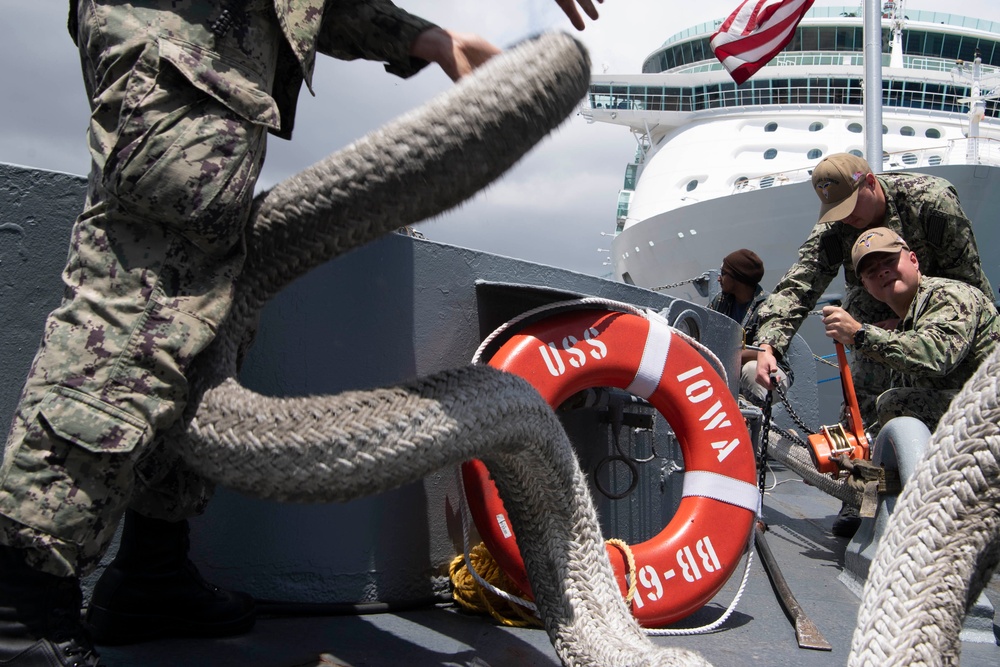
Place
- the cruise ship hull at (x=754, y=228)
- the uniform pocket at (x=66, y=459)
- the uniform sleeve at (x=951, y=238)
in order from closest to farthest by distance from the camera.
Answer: the uniform pocket at (x=66, y=459) → the uniform sleeve at (x=951, y=238) → the cruise ship hull at (x=754, y=228)

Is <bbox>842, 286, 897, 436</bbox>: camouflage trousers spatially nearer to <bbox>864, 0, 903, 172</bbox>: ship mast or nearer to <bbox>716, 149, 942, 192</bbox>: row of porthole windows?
<bbox>864, 0, 903, 172</bbox>: ship mast

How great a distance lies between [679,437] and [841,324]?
84cm

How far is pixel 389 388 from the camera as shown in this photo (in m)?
1.11

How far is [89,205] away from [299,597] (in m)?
0.98

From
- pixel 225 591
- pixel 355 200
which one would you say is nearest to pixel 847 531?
pixel 225 591

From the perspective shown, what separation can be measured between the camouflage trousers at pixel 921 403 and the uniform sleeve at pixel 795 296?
44 centimetres

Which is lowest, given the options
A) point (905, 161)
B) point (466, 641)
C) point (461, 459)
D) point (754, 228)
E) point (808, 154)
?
point (466, 641)

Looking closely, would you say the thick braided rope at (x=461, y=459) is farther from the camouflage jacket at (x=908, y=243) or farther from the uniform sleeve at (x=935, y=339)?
the camouflage jacket at (x=908, y=243)

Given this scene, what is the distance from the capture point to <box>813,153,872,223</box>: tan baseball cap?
2924 millimetres

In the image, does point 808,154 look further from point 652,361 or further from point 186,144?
point 186,144

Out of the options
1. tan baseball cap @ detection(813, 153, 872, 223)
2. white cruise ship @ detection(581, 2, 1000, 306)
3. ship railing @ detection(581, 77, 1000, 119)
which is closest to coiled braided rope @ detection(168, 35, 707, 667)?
tan baseball cap @ detection(813, 153, 872, 223)

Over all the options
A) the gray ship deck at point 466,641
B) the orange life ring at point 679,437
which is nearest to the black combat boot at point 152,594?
the gray ship deck at point 466,641

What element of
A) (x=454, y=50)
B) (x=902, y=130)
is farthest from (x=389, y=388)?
(x=902, y=130)

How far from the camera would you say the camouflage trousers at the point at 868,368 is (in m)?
3.18
